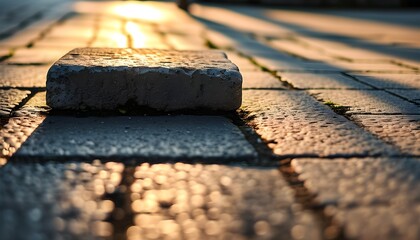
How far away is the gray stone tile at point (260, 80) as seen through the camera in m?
2.07

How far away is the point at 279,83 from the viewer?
7.02 feet

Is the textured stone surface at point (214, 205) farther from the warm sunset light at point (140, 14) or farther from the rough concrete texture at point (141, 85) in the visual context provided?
the warm sunset light at point (140, 14)

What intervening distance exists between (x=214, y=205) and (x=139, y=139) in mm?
423

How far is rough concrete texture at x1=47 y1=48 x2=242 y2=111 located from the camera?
1.49m

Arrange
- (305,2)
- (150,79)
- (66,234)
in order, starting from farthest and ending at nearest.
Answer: (305,2) < (150,79) < (66,234)

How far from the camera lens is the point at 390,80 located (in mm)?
2256

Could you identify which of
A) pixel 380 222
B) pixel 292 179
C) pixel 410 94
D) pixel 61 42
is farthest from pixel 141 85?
pixel 61 42

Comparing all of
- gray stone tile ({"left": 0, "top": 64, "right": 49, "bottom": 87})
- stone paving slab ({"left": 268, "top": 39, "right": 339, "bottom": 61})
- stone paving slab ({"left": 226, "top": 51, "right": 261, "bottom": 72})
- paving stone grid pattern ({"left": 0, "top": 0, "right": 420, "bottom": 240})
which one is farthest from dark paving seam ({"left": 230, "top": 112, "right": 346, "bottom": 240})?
stone paving slab ({"left": 268, "top": 39, "right": 339, "bottom": 61})

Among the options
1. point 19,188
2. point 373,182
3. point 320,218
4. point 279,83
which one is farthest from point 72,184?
point 279,83

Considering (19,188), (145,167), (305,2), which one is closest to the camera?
(19,188)

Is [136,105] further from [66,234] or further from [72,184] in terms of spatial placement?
[66,234]

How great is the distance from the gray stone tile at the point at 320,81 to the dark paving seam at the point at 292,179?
30.2 inches

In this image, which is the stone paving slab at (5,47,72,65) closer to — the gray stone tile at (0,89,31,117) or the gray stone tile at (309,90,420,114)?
the gray stone tile at (0,89,31,117)

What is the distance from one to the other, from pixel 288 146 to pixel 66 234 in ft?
2.04
